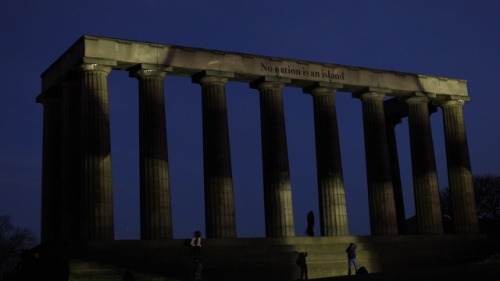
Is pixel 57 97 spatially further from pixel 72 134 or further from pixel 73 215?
pixel 73 215

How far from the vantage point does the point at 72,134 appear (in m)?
55.9

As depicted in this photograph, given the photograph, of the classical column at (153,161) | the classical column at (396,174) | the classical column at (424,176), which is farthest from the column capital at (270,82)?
the classical column at (396,174)

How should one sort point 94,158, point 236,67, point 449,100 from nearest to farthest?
point 94,158 → point 236,67 → point 449,100

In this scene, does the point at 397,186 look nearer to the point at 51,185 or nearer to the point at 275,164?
the point at 275,164

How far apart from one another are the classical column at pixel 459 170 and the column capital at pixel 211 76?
21.6m

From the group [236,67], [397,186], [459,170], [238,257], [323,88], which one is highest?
[236,67]

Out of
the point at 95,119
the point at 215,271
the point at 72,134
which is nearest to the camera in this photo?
the point at 215,271

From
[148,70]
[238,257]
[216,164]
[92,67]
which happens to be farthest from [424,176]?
[92,67]

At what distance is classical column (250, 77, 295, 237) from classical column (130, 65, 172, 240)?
27.4ft

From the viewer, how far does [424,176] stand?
64625 mm

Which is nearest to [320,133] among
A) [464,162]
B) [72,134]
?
[464,162]

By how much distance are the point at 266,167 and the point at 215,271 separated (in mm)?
12290

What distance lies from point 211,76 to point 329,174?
471 inches

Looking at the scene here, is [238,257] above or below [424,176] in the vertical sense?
below
